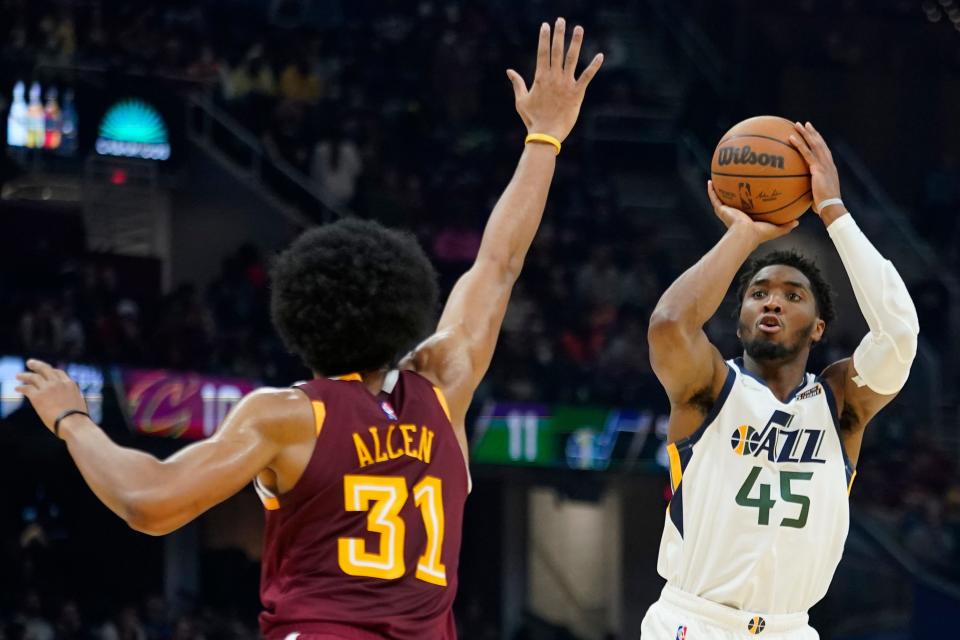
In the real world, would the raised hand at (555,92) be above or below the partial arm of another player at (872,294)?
above

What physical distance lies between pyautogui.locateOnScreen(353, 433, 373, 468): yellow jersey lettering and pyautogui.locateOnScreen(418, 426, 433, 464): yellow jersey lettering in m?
0.14

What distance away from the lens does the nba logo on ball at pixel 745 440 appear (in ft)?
17.0

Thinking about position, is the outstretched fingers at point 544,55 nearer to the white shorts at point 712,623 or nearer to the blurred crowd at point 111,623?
the white shorts at point 712,623

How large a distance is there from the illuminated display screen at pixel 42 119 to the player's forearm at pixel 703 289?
1085 centimetres

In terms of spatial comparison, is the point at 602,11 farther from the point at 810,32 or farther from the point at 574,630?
the point at 574,630

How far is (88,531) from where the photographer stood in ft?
52.6

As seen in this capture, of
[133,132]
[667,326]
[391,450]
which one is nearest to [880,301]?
[667,326]

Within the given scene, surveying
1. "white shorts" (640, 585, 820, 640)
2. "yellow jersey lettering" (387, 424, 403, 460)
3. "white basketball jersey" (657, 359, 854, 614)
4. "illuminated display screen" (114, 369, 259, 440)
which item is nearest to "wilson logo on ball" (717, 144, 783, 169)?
"white basketball jersey" (657, 359, 854, 614)

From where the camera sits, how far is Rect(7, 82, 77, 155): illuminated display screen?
1467 cm

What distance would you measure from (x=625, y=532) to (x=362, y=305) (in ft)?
46.5

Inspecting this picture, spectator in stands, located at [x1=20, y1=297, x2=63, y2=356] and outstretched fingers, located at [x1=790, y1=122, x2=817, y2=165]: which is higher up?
outstretched fingers, located at [x1=790, y1=122, x2=817, y2=165]

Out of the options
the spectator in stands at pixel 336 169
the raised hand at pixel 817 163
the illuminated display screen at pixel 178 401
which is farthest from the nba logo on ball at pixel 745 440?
the spectator in stands at pixel 336 169

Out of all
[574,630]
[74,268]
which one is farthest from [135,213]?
[574,630]

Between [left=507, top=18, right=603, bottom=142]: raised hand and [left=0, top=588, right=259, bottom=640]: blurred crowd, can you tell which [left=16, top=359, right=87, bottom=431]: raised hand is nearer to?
[left=507, top=18, right=603, bottom=142]: raised hand
